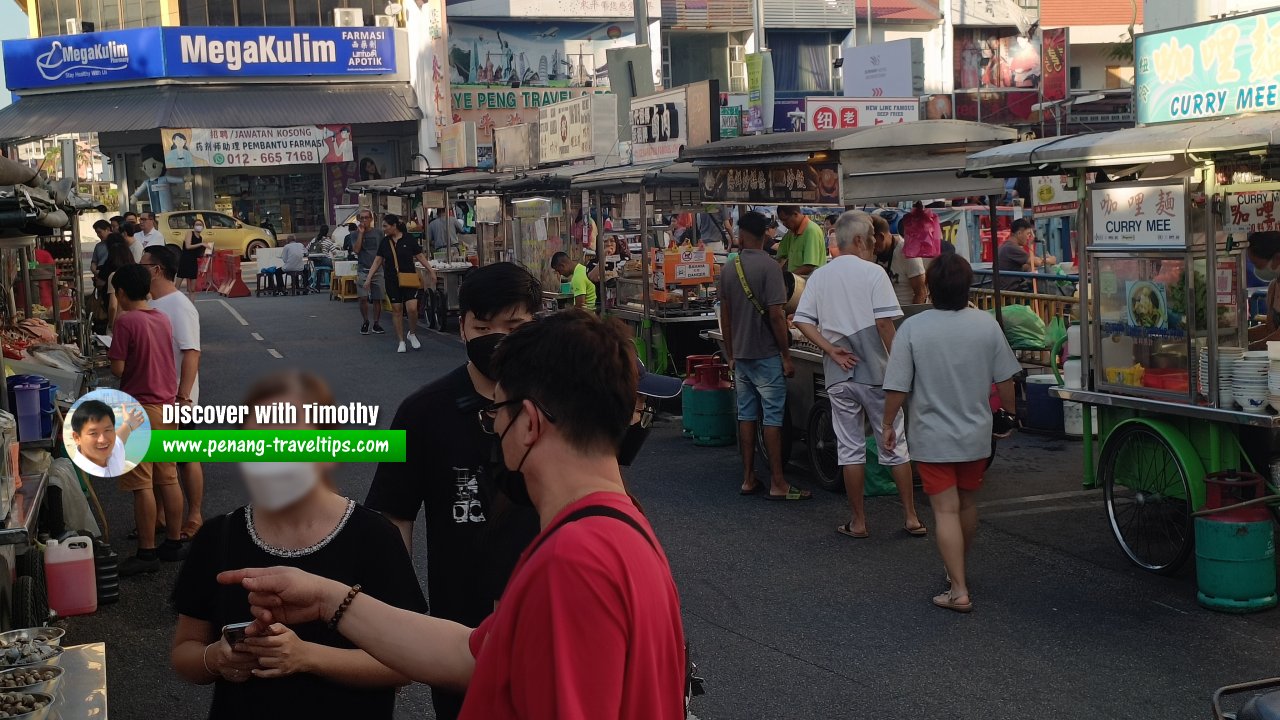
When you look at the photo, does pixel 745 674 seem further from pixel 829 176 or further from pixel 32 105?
pixel 32 105

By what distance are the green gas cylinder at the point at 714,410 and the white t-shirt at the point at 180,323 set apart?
4625 millimetres

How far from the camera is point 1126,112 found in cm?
2842

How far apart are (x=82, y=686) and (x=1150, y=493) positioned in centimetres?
566

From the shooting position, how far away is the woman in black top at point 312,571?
2.89m

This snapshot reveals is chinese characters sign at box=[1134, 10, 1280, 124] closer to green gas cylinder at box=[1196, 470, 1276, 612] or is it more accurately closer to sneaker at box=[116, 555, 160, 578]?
green gas cylinder at box=[1196, 470, 1276, 612]

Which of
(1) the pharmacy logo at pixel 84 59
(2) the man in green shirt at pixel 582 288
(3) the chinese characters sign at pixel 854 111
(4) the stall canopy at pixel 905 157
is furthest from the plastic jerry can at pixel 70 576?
(1) the pharmacy logo at pixel 84 59

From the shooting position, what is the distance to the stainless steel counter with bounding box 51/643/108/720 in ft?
13.5

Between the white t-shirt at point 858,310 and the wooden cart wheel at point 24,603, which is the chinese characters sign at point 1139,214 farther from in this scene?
the wooden cart wheel at point 24,603

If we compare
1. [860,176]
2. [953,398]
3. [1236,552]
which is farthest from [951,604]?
[860,176]

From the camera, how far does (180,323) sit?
8.33 metres

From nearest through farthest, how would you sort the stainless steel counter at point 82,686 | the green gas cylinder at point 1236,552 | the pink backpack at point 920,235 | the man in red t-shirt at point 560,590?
1. the man in red t-shirt at point 560,590
2. the stainless steel counter at point 82,686
3. the green gas cylinder at point 1236,552
4. the pink backpack at point 920,235

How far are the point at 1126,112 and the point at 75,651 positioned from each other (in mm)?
27408

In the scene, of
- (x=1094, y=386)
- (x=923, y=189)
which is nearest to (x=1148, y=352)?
(x=1094, y=386)

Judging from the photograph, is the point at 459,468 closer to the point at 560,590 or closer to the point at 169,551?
the point at 560,590
